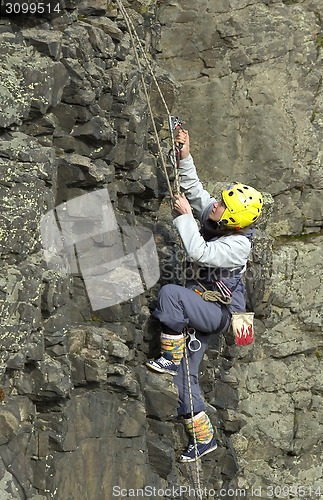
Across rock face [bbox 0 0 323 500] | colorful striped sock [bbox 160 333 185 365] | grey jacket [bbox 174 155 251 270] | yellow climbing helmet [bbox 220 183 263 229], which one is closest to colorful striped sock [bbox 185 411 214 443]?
rock face [bbox 0 0 323 500]

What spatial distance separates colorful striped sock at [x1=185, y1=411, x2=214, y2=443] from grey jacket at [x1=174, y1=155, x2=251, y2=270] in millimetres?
1829

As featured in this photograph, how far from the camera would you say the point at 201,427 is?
394 inches

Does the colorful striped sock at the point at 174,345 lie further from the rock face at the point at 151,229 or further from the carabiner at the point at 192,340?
the rock face at the point at 151,229

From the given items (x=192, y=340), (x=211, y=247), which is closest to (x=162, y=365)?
(x=192, y=340)

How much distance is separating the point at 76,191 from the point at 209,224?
5.66ft

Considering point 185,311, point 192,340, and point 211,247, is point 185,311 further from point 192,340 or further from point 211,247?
point 211,247

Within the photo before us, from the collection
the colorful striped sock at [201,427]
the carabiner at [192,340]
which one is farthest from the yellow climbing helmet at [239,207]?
the colorful striped sock at [201,427]

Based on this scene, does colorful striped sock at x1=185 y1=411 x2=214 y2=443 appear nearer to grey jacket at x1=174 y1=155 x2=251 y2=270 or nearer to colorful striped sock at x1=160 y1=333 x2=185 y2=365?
colorful striped sock at x1=160 y1=333 x2=185 y2=365

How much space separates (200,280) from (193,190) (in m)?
1.07

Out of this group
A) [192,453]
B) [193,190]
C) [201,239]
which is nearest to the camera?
[201,239]

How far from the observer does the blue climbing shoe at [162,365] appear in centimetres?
959

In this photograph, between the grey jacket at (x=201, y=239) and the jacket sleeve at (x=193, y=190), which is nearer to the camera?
the grey jacket at (x=201, y=239)

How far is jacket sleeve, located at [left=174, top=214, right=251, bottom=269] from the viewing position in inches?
355

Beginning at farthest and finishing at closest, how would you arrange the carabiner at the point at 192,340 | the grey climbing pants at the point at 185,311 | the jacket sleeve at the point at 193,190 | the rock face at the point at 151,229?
the jacket sleeve at the point at 193,190, the carabiner at the point at 192,340, the grey climbing pants at the point at 185,311, the rock face at the point at 151,229
